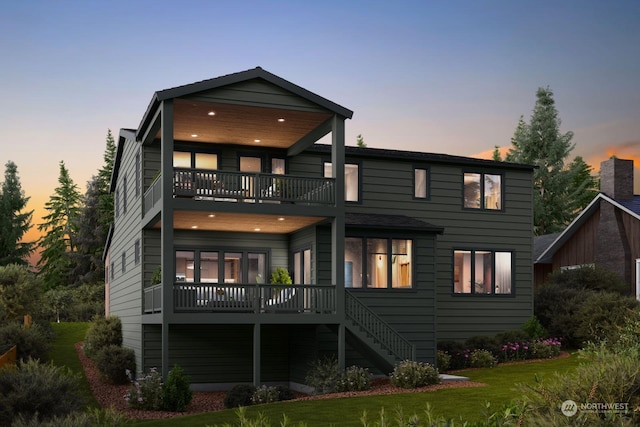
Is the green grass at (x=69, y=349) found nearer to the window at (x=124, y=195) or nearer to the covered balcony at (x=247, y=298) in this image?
the covered balcony at (x=247, y=298)

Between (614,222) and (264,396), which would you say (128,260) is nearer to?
(264,396)

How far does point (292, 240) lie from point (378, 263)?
3125 mm

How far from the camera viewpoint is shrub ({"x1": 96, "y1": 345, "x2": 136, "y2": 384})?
25219 millimetres

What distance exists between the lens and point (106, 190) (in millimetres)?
63312

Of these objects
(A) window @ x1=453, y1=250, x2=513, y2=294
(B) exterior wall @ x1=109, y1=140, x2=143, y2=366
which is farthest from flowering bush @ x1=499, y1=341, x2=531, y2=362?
(B) exterior wall @ x1=109, y1=140, x2=143, y2=366

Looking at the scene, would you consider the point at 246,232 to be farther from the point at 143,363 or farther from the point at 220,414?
the point at 220,414

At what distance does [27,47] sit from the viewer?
120ft

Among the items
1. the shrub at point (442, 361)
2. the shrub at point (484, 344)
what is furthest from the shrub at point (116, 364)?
the shrub at point (484, 344)

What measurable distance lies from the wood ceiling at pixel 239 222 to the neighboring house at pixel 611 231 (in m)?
17.6

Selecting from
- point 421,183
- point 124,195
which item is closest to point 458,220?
point 421,183

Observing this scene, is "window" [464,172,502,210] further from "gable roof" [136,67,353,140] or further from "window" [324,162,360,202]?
"gable roof" [136,67,353,140]

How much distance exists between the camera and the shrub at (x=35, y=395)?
13180 mm

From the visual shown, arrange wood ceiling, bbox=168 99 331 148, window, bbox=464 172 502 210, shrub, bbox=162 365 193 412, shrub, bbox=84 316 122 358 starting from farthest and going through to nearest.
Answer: window, bbox=464 172 502 210 → shrub, bbox=84 316 122 358 → wood ceiling, bbox=168 99 331 148 → shrub, bbox=162 365 193 412

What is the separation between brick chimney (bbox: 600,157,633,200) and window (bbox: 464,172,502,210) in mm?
9686
